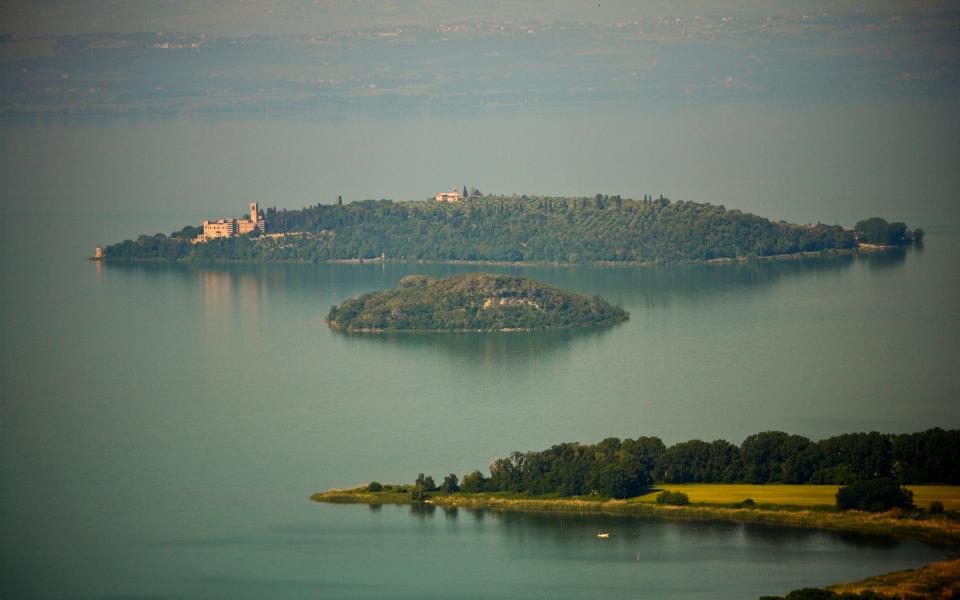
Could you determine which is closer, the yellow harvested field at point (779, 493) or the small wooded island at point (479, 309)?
the yellow harvested field at point (779, 493)

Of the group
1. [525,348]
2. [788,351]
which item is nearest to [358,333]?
[525,348]

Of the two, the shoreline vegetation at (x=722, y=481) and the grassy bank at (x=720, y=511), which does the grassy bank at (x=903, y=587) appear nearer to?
the grassy bank at (x=720, y=511)

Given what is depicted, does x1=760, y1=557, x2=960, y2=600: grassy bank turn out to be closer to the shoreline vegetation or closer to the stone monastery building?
the shoreline vegetation

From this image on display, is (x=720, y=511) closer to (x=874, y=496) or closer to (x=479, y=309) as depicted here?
(x=874, y=496)

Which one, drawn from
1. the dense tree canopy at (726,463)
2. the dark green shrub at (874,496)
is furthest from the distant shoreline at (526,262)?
the dark green shrub at (874,496)

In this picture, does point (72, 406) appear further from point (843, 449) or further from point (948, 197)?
point (948, 197)

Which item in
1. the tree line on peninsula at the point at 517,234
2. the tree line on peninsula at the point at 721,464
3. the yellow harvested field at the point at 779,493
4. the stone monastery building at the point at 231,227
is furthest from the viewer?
the stone monastery building at the point at 231,227

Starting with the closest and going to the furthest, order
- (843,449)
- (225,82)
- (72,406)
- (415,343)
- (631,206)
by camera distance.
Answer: (843,449)
(72,406)
(415,343)
(631,206)
(225,82)

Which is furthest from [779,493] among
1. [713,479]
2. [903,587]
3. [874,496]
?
[903,587]
